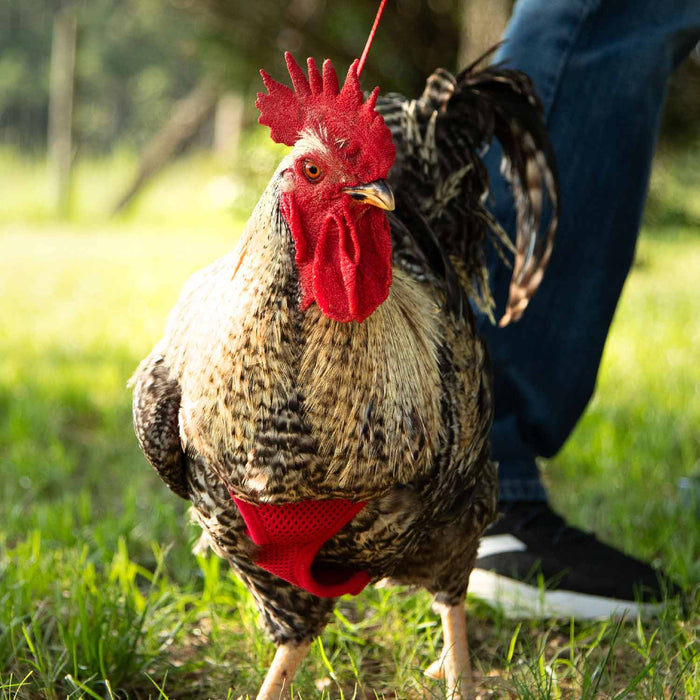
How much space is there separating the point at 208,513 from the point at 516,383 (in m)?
1.36

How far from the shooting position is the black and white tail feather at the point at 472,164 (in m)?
2.54

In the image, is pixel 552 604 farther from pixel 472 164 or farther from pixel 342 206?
pixel 342 206

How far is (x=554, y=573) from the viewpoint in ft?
8.94

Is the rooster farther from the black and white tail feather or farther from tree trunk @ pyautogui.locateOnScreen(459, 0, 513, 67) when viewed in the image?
tree trunk @ pyautogui.locateOnScreen(459, 0, 513, 67)

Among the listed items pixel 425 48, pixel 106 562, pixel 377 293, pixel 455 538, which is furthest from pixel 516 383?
pixel 425 48

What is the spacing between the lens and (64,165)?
449 inches

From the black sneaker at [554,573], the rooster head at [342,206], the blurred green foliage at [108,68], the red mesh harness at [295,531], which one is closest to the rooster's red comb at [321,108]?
the rooster head at [342,206]

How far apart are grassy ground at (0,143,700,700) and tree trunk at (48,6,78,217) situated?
511 centimetres

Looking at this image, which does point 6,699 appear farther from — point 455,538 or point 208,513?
point 455,538

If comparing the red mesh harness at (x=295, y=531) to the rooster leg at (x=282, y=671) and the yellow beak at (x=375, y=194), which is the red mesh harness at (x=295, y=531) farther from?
the yellow beak at (x=375, y=194)

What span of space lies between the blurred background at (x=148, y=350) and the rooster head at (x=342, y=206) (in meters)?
1.21

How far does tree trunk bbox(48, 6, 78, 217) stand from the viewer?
11297 millimetres

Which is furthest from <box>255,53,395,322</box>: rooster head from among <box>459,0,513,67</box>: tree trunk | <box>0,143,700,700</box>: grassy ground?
<box>459,0,513,67</box>: tree trunk

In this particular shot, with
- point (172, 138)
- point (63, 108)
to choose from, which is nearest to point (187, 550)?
point (172, 138)
